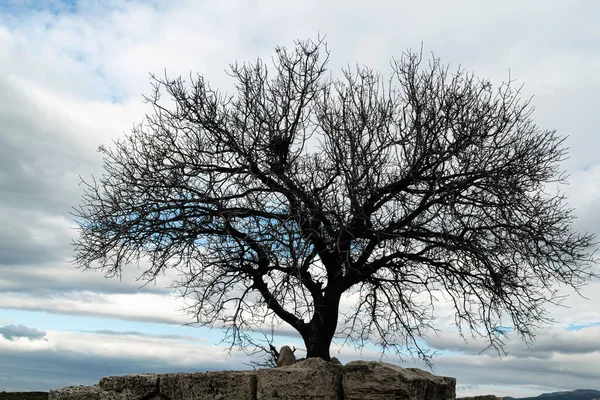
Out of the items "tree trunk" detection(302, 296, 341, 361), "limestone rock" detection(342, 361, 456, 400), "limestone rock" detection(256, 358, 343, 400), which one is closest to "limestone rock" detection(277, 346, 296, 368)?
"tree trunk" detection(302, 296, 341, 361)

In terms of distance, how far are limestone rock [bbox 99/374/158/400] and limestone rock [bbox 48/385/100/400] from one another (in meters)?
0.25

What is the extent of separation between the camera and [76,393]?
8.27 metres

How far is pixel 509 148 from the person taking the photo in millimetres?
11828

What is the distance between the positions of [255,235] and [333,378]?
441cm

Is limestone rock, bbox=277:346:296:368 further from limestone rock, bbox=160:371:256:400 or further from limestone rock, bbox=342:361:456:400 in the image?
limestone rock, bbox=342:361:456:400

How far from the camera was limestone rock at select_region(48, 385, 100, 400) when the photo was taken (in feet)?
26.8

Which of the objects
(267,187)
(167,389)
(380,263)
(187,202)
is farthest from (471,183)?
(167,389)

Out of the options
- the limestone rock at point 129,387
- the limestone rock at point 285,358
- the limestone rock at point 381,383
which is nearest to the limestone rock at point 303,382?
the limestone rock at point 381,383

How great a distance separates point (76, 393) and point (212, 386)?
2.46 m

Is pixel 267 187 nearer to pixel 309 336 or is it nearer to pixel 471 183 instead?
pixel 309 336

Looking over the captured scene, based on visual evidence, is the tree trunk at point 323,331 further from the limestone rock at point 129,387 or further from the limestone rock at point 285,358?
the limestone rock at point 129,387

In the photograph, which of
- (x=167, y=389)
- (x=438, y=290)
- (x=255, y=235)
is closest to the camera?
(x=167, y=389)

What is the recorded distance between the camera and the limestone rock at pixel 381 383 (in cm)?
653

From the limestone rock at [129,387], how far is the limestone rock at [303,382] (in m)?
1.75
